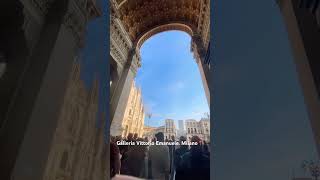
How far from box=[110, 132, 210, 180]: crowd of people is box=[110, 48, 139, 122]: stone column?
3.91 m

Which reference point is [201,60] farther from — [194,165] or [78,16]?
[78,16]

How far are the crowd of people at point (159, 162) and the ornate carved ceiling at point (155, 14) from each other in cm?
866

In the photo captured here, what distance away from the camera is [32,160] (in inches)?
177

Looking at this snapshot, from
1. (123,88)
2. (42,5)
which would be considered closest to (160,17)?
(123,88)

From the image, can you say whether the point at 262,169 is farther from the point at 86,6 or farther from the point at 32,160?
the point at 86,6

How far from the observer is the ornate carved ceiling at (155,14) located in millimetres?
15719

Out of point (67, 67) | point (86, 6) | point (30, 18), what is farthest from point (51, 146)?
point (86, 6)

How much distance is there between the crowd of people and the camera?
8.28 meters

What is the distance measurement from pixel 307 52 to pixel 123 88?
1098cm

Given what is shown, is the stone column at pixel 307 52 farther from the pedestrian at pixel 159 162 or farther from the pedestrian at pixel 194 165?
the pedestrian at pixel 159 162

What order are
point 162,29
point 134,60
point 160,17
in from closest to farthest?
point 134,60 < point 160,17 < point 162,29

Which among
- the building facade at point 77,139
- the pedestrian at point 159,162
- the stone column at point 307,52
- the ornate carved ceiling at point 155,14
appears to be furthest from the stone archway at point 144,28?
the stone column at point 307,52

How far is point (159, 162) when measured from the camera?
28.7ft

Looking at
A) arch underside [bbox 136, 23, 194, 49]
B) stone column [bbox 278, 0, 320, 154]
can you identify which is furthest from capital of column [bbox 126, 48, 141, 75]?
stone column [bbox 278, 0, 320, 154]
